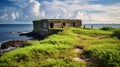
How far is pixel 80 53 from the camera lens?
21.6 meters

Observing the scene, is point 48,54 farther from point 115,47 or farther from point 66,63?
point 115,47

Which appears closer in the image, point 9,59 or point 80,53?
point 9,59

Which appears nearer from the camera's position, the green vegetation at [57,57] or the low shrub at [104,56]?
the green vegetation at [57,57]

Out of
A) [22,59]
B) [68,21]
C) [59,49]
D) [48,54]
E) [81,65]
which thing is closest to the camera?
[81,65]

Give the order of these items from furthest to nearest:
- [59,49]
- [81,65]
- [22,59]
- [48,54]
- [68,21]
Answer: [68,21], [59,49], [48,54], [22,59], [81,65]

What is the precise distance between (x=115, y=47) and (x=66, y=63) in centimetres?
693

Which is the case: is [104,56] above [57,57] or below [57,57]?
above

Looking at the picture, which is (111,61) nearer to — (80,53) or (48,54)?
(80,53)

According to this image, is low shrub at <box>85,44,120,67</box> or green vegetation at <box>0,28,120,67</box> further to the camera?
low shrub at <box>85,44,120,67</box>

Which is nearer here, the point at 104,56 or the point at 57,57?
the point at 104,56

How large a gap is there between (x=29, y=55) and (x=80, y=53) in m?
5.33

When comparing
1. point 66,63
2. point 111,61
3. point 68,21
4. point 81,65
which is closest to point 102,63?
point 111,61

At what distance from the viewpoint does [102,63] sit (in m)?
18.2

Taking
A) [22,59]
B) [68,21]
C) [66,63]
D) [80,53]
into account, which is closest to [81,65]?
[66,63]
